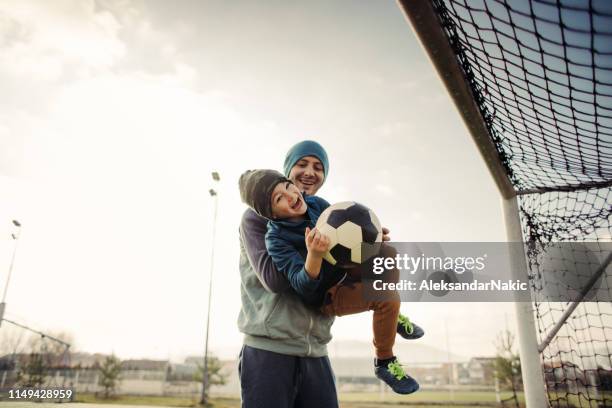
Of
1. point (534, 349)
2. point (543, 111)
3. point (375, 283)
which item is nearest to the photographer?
point (375, 283)

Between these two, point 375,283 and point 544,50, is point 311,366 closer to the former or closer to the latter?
point 375,283

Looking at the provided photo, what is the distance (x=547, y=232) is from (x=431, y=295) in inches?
131

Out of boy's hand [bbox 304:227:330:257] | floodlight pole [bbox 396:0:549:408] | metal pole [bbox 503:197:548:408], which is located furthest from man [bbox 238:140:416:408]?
metal pole [bbox 503:197:548:408]

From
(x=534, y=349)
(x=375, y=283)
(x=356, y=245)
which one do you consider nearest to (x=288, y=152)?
(x=356, y=245)

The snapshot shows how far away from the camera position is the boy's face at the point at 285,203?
180 centimetres

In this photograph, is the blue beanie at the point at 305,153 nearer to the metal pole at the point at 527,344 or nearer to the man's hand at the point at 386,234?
the man's hand at the point at 386,234

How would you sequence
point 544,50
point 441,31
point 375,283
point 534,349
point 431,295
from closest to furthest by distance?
point 375,283 → point 441,31 → point 431,295 → point 544,50 → point 534,349

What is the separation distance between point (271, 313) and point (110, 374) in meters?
33.8

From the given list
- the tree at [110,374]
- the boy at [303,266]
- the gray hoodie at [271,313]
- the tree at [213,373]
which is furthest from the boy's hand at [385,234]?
the tree at [110,374]

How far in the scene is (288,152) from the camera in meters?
2.42

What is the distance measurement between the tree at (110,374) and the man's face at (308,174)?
33.6 m

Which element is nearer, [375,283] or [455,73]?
[375,283]

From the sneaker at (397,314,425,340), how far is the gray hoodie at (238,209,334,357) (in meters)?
0.38

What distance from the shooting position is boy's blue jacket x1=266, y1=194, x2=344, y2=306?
1561 millimetres
